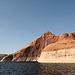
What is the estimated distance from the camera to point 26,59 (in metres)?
119

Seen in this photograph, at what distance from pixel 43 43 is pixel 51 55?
63940mm

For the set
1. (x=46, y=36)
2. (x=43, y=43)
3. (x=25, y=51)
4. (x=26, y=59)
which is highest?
(x=46, y=36)

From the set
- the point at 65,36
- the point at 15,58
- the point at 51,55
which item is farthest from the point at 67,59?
the point at 15,58

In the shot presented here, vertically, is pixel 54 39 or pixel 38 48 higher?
pixel 54 39

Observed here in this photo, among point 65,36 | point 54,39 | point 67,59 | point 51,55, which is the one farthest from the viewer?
point 54,39

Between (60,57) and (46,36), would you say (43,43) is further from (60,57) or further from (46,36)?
(60,57)

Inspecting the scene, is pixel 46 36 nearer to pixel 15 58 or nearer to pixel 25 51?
pixel 25 51

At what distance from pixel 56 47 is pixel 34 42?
223 ft

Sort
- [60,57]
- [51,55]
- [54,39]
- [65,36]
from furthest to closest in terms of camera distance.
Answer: [54,39] < [65,36] < [51,55] < [60,57]

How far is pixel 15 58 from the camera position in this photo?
121500 millimetres

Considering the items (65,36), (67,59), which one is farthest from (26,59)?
(67,59)

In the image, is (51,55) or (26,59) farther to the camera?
(26,59)

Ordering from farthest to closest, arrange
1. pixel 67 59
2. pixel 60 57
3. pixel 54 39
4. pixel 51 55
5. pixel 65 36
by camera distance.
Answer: pixel 54 39, pixel 65 36, pixel 51 55, pixel 60 57, pixel 67 59

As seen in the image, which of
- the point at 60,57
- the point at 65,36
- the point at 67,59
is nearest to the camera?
the point at 67,59
